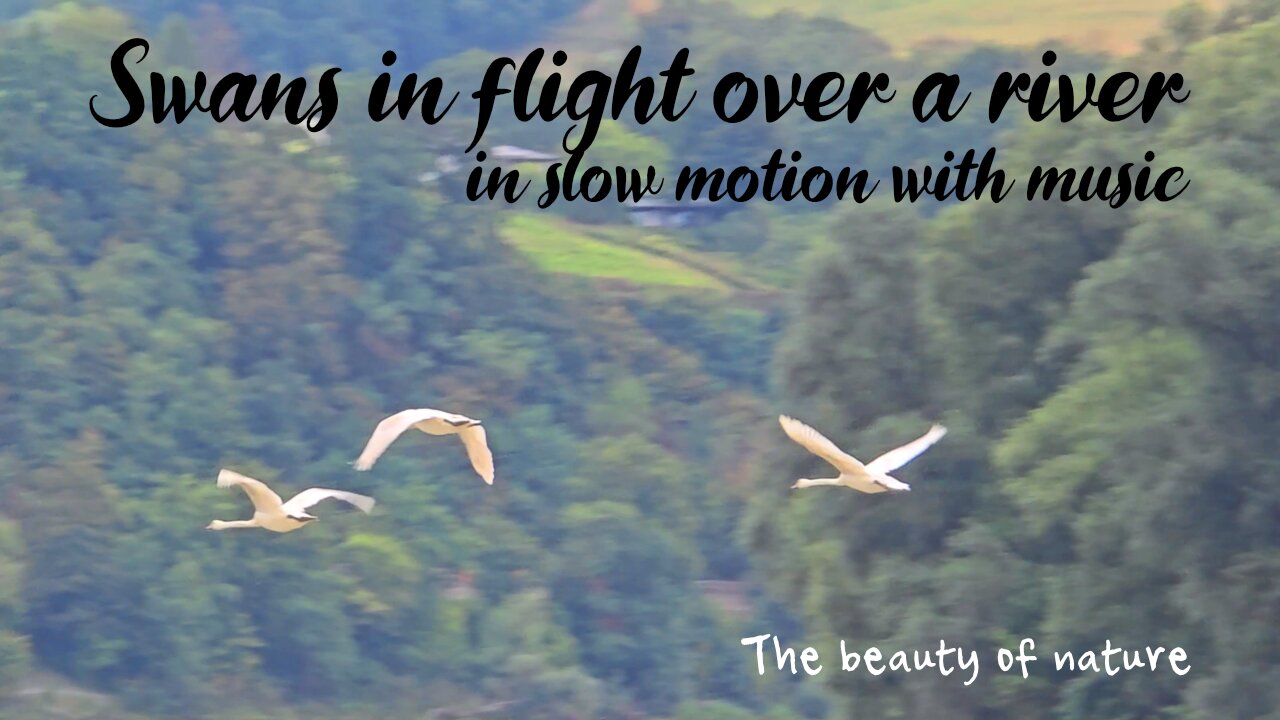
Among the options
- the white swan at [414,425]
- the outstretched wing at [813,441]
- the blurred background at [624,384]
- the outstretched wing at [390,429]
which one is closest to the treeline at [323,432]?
the blurred background at [624,384]

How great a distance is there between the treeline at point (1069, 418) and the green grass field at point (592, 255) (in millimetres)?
28600

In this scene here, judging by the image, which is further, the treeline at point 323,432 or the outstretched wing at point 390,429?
the treeline at point 323,432

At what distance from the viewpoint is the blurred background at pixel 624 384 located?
40.4 feet

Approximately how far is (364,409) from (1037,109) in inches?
961

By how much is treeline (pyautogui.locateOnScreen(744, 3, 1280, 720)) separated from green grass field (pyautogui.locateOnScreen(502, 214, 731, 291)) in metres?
28.6

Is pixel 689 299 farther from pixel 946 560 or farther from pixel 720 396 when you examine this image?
pixel 946 560

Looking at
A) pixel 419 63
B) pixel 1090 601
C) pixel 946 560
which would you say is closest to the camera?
pixel 1090 601

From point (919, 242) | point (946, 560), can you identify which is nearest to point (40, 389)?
point (919, 242)

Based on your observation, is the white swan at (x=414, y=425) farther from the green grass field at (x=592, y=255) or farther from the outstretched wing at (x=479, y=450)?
the green grass field at (x=592, y=255)

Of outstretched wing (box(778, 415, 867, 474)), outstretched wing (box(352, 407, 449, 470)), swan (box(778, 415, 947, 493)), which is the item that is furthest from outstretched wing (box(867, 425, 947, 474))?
outstretched wing (box(352, 407, 449, 470))

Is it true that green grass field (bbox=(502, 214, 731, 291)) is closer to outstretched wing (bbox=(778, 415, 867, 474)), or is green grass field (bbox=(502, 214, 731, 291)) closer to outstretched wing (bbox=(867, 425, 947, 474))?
outstretched wing (bbox=(867, 425, 947, 474))

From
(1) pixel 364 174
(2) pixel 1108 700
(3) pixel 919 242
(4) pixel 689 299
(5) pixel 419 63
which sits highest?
(5) pixel 419 63

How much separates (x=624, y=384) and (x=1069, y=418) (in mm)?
28583

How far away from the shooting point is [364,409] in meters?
38.4
